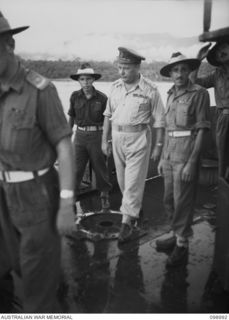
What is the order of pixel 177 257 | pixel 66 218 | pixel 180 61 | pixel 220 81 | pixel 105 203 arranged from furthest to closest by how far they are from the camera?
pixel 105 203, pixel 220 81, pixel 177 257, pixel 180 61, pixel 66 218

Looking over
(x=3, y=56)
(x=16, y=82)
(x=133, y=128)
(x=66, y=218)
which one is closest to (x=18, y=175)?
(x=66, y=218)

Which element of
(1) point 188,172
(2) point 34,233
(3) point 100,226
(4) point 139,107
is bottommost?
(3) point 100,226

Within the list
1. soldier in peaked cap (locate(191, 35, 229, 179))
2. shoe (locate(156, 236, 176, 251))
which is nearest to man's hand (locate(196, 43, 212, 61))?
soldier in peaked cap (locate(191, 35, 229, 179))

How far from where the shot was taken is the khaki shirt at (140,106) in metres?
3.05

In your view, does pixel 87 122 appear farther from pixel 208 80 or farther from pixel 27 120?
pixel 27 120

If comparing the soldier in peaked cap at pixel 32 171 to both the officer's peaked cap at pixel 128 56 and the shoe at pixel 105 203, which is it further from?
the shoe at pixel 105 203

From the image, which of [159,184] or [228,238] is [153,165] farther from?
[228,238]

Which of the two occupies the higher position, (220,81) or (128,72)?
(128,72)

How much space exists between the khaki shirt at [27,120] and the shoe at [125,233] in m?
1.61

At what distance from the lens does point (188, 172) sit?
101 inches

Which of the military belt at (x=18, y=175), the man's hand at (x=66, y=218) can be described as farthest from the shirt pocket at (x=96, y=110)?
the man's hand at (x=66, y=218)

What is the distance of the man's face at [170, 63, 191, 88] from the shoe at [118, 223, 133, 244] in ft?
4.55

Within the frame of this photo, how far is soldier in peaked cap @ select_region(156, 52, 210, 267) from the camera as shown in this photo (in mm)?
2537

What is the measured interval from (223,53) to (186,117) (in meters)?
0.73
